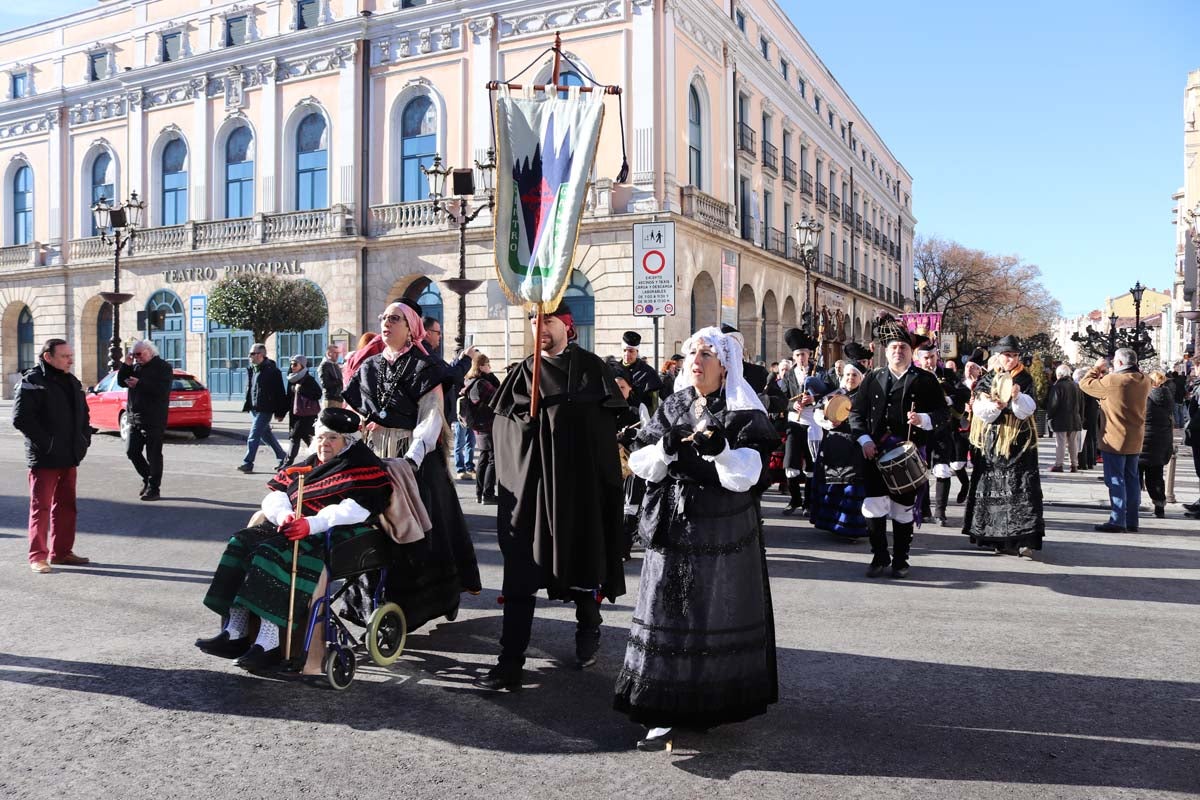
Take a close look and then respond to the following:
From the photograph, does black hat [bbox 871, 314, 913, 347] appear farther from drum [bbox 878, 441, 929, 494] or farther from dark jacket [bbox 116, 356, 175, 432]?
dark jacket [bbox 116, 356, 175, 432]

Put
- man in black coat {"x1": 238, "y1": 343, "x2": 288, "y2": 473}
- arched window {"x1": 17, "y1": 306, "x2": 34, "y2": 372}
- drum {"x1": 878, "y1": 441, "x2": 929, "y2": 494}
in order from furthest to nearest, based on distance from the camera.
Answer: arched window {"x1": 17, "y1": 306, "x2": 34, "y2": 372}, man in black coat {"x1": 238, "y1": 343, "x2": 288, "y2": 473}, drum {"x1": 878, "y1": 441, "x2": 929, "y2": 494}

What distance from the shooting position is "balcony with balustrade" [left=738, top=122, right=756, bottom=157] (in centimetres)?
2984

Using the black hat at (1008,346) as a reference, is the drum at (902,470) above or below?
below

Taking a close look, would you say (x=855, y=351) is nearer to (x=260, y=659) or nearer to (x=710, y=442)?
(x=710, y=442)

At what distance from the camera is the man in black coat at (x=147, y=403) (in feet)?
34.9

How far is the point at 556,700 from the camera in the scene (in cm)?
441

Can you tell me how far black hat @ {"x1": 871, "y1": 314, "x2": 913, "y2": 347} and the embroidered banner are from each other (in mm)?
3615

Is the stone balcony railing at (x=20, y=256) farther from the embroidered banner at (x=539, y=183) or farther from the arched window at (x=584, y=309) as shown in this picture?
the embroidered banner at (x=539, y=183)

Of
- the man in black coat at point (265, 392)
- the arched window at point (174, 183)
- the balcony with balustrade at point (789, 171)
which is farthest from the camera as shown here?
the balcony with balustrade at point (789, 171)

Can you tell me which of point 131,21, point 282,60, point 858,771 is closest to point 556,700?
point 858,771

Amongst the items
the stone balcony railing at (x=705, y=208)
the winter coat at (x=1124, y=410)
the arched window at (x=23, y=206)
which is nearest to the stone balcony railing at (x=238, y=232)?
the arched window at (x=23, y=206)

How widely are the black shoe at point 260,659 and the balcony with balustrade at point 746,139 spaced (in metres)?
27.6

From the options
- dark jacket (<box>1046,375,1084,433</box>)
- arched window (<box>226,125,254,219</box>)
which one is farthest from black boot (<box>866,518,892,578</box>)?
arched window (<box>226,125,254,219</box>)

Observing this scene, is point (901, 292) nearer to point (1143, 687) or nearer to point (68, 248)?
point (68, 248)
